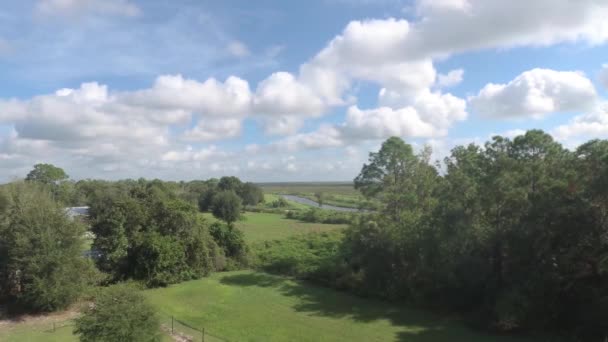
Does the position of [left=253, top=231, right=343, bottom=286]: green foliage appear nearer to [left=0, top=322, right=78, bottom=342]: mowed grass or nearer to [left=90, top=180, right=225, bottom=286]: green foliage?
[left=90, top=180, right=225, bottom=286]: green foliage

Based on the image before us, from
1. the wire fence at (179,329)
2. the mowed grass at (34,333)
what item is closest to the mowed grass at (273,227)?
the wire fence at (179,329)

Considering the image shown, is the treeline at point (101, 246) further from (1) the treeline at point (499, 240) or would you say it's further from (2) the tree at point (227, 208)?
(2) the tree at point (227, 208)

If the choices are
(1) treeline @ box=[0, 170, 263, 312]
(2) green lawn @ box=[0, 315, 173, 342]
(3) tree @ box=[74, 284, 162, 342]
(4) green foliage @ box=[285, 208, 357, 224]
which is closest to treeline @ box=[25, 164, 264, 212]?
(4) green foliage @ box=[285, 208, 357, 224]

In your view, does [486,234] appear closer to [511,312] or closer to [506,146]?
[511,312]

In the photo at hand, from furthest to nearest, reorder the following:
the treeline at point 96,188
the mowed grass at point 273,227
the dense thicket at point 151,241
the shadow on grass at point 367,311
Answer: the treeline at point 96,188
the mowed grass at point 273,227
the dense thicket at point 151,241
the shadow on grass at point 367,311

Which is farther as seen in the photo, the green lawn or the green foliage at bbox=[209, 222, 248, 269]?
the green foliage at bbox=[209, 222, 248, 269]

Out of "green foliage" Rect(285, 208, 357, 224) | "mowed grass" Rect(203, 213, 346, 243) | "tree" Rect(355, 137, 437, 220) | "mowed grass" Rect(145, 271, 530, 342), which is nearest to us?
"mowed grass" Rect(145, 271, 530, 342)
